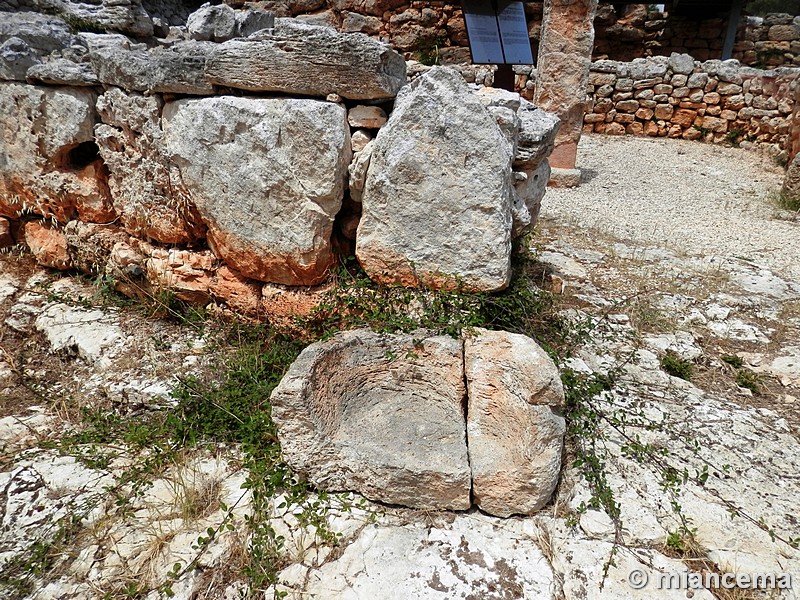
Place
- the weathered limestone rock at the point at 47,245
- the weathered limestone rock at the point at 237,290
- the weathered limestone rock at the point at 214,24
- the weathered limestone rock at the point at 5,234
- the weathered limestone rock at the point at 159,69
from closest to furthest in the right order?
the weathered limestone rock at the point at 159,69
the weathered limestone rock at the point at 237,290
the weathered limestone rock at the point at 214,24
the weathered limestone rock at the point at 47,245
the weathered limestone rock at the point at 5,234

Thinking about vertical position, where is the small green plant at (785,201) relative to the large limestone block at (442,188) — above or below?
below

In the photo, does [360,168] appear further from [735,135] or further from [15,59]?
[735,135]

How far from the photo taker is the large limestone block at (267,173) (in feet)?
8.38

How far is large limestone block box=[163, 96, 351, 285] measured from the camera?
255 centimetres

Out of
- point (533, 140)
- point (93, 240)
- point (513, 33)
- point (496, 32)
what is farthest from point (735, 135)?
point (93, 240)

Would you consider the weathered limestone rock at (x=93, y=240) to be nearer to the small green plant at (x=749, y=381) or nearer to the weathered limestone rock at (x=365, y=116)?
the weathered limestone rock at (x=365, y=116)

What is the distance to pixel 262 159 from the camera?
265 cm

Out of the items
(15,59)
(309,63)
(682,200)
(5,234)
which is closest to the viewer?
(309,63)

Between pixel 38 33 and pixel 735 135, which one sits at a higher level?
pixel 38 33

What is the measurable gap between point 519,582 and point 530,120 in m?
2.46

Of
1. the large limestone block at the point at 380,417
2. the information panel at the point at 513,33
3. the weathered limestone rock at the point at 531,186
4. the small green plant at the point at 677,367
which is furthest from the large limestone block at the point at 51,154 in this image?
the information panel at the point at 513,33

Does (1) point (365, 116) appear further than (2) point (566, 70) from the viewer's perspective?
No

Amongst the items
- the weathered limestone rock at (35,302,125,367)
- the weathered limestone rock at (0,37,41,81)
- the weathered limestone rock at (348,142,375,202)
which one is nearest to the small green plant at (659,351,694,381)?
the weathered limestone rock at (348,142,375,202)

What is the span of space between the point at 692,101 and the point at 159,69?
9270 millimetres
